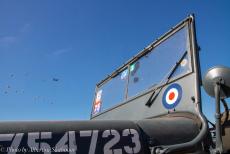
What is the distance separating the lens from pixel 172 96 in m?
3.09

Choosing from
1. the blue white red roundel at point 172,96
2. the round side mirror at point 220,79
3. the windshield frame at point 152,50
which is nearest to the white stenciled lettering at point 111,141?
the round side mirror at point 220,79

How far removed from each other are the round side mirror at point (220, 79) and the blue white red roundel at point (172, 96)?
0.48 metres

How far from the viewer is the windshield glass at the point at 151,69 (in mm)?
3252

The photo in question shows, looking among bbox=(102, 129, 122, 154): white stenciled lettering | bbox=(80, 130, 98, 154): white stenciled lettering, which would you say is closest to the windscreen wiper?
bbox=(102, 129, 122, 154): white stenciled lettering

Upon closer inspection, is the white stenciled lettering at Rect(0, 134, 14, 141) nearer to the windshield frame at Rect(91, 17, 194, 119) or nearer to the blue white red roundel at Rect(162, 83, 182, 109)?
the blue white red roundel at Rect(162, 83, 182, 109)

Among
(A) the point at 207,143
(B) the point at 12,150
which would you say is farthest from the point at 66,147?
(A) the point at 207,143

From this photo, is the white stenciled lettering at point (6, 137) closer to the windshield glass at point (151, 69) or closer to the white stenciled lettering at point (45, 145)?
the white stenciled lettering at point (45, 145)

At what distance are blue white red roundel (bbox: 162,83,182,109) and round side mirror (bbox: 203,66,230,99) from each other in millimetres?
478

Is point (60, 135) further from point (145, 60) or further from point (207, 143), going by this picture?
point (145, 60)

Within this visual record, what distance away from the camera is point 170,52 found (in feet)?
11.2

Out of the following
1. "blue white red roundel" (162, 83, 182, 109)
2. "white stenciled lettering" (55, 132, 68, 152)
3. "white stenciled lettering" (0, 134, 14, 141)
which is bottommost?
"white stenciled lettering" (55, 132, 68, 152)

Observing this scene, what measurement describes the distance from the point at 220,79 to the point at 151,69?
1261 millimetres

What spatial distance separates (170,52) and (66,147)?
179 centimetres

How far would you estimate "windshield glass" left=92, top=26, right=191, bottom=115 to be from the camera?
3252 mm
